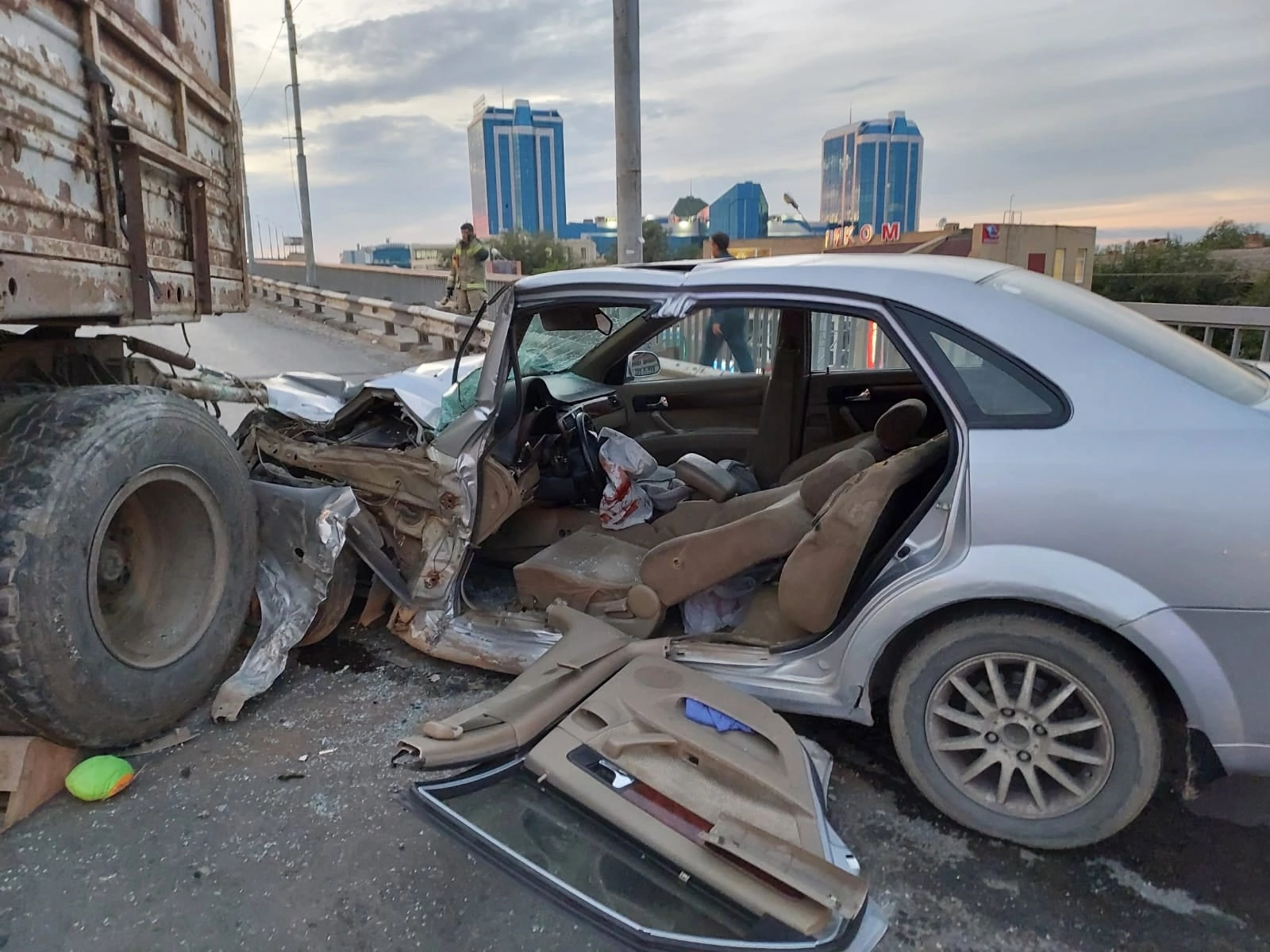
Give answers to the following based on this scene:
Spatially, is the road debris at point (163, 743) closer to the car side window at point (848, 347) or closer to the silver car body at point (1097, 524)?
the silver car body at point (1097, 524)

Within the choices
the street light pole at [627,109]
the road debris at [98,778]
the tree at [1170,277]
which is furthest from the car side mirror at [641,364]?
the tree at [1170,277]

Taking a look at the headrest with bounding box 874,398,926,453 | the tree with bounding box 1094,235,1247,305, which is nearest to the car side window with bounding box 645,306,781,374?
the headrest with bounding box 874,398,926,453

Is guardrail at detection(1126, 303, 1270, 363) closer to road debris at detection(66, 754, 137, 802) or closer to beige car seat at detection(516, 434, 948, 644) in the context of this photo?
beige car seat at detection(516, 434, 948, 644)

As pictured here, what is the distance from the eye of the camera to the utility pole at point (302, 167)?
21761 mm

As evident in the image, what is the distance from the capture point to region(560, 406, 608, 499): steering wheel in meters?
4.20

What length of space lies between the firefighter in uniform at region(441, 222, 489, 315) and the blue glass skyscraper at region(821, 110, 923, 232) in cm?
2437

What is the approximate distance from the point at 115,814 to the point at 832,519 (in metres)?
2.45

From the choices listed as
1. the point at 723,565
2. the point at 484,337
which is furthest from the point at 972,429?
the point at 484,337

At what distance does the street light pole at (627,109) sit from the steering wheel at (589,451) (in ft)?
11.4

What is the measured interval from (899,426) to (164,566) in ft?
9.65

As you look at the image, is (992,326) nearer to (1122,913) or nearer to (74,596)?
(1122,913)

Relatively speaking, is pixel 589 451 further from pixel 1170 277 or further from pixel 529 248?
pixel 529 248

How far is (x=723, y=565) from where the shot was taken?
310cm

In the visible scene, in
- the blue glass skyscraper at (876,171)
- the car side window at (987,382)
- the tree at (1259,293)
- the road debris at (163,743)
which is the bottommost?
the road debris at (163,743)
